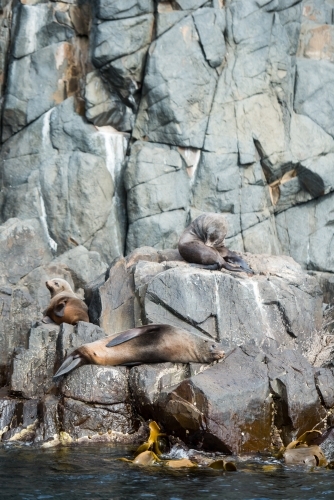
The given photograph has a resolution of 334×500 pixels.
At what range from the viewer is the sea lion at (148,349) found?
862 cm

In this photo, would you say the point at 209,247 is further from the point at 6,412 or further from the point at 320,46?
the point at 320,46

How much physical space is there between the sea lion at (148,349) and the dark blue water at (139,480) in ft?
5.29

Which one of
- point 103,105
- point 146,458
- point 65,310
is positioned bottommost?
point 146,458

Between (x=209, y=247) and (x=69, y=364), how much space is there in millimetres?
3705

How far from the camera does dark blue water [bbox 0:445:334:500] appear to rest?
5574mm

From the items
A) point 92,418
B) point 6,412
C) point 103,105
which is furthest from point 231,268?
point 103,105

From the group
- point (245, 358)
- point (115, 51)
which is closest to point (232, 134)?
point (115, 51)

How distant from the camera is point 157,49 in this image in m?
17.0

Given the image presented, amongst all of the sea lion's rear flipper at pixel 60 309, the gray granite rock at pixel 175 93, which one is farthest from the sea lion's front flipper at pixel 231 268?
the gray granite rock at pixel 175 93

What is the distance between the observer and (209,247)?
11469mm

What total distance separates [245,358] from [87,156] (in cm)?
971

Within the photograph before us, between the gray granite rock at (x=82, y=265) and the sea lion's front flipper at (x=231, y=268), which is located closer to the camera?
the sea lion's front flipper at (x=231, y=268)

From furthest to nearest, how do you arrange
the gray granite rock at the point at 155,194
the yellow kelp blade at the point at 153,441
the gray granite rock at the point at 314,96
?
1. the gray granite rock at the point at 314,96
2. the gray granite rock at the point at 155,194
3. the yellow kelp blade at the point at 153,441

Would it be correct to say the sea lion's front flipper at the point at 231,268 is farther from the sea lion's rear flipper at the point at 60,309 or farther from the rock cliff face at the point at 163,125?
the rock cliff face at the point at 163,125
